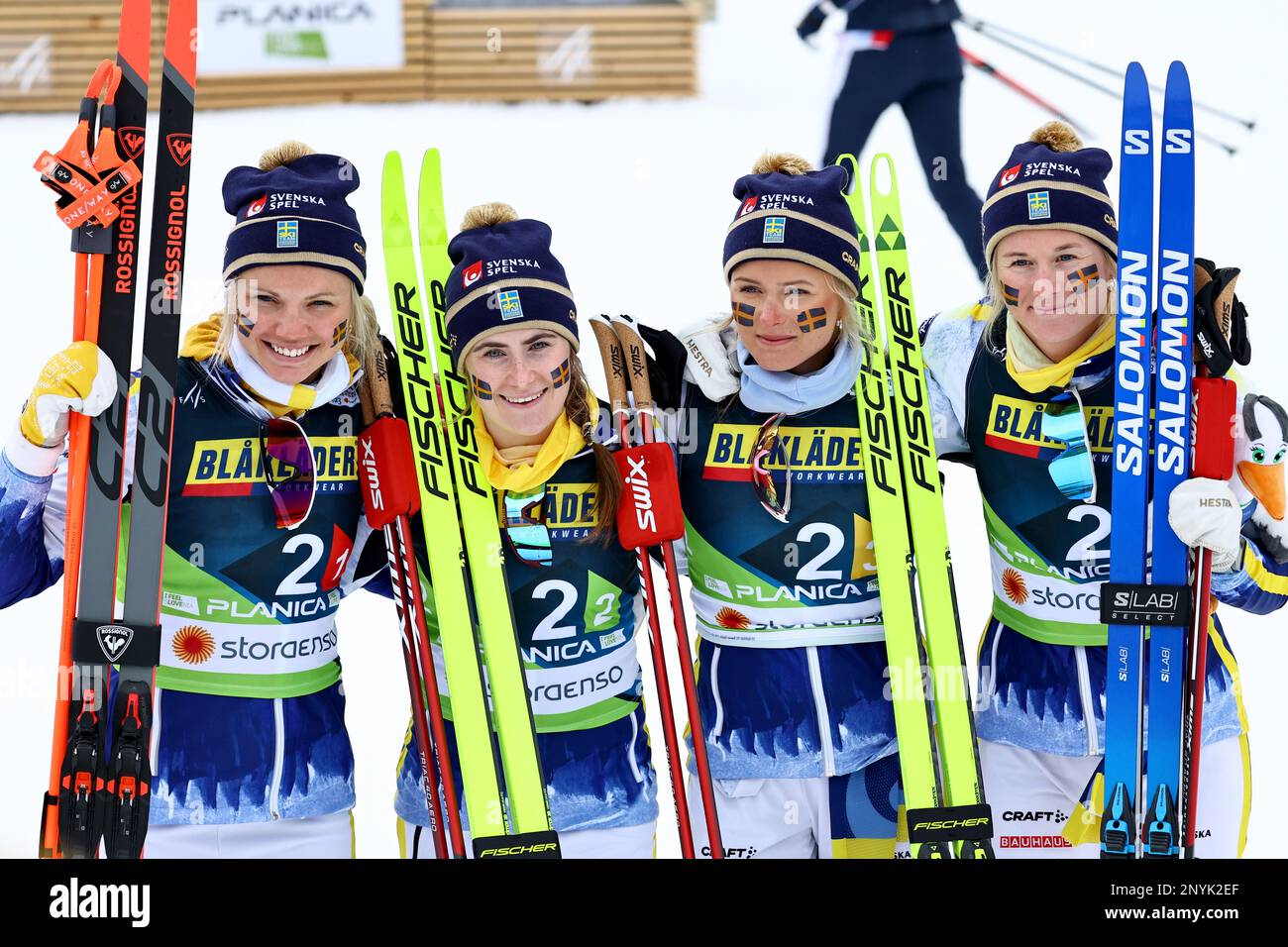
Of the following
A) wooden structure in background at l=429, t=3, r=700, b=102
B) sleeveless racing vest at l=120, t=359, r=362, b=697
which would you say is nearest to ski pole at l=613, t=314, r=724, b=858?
sleeveless racing vest at l=120, t=359, r=362, b=697

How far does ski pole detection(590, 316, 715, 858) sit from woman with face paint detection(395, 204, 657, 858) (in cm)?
5

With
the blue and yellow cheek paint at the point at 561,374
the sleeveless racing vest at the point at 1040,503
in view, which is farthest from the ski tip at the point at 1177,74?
the blue and yellow cheek paint at the point at 561,374

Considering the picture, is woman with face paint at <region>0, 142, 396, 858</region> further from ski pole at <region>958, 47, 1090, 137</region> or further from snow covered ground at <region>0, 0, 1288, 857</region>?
ski pole at <region>958, 47, 1090, 137</region>

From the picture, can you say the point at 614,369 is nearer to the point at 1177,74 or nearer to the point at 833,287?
the point at 833,287

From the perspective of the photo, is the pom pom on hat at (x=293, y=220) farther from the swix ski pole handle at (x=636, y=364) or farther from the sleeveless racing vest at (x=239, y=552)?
the swix ski pole handle at (x=636, y=364)

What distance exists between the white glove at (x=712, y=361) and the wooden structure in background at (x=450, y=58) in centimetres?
529

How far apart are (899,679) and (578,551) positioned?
0.67 m

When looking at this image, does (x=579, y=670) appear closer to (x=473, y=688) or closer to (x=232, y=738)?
(x=473, y=688)

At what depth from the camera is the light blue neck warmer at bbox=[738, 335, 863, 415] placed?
293 centimetres

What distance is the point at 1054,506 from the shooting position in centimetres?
298

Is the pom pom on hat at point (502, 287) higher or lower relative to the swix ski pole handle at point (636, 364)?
higher

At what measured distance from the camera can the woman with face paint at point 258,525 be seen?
2.80 metres

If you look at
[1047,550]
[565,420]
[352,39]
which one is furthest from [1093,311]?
[352,39]

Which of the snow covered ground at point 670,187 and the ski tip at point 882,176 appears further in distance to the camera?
Answer: the snow covered ground at point 670,187
